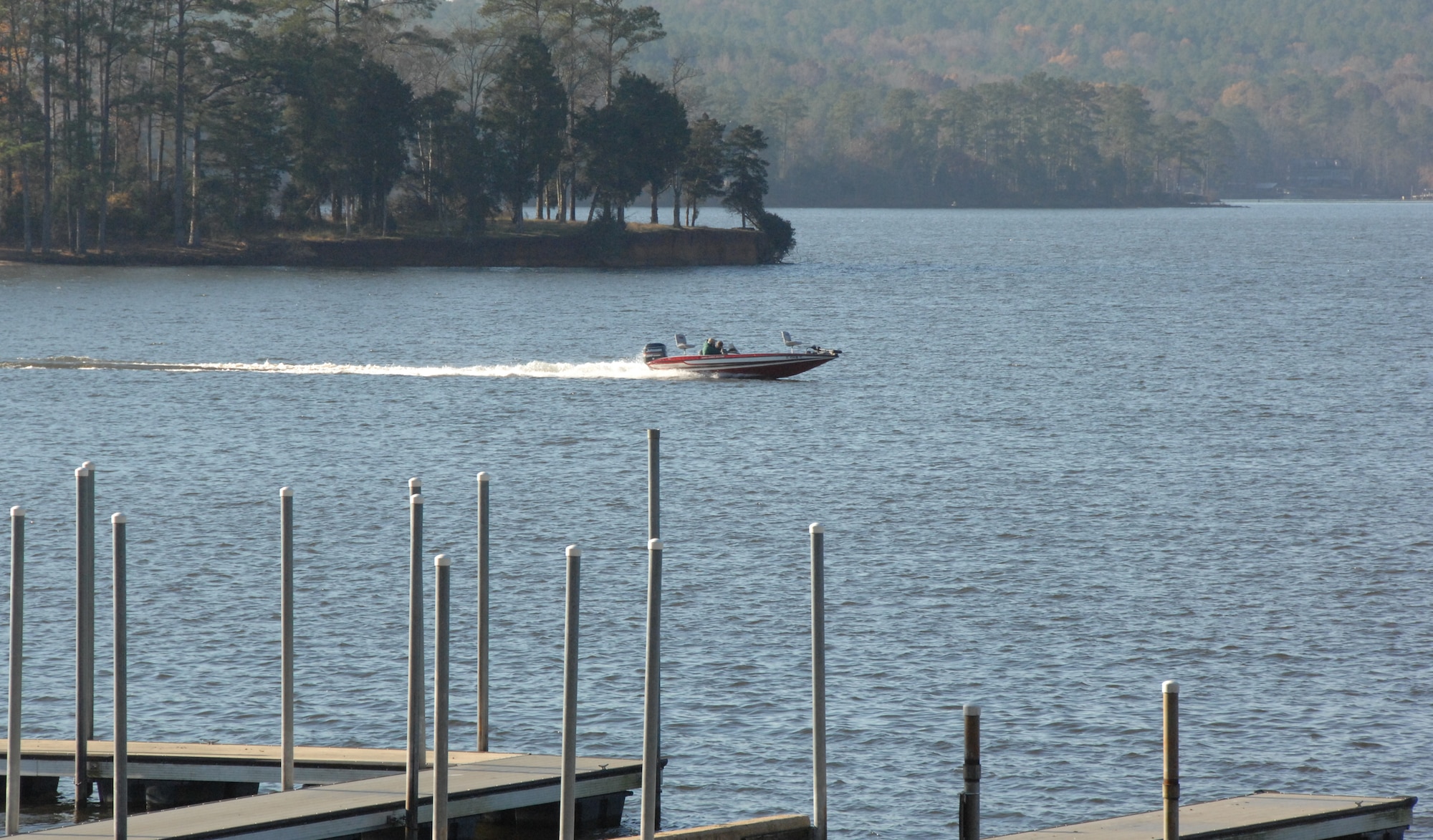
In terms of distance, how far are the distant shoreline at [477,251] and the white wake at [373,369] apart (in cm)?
5779

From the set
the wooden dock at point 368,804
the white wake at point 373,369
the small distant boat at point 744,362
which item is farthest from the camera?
the white wake at point 373,369

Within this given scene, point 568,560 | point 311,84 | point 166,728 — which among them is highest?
point 311,84

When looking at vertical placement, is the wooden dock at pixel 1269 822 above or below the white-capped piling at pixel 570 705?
below

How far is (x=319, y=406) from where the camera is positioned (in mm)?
62656

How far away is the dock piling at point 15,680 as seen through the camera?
17688mm

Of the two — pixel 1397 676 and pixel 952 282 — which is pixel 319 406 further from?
pixel 952 282

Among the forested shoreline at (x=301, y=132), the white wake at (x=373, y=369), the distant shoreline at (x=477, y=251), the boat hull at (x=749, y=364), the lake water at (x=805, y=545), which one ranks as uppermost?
the forested shoreline at (x=301, y=132)

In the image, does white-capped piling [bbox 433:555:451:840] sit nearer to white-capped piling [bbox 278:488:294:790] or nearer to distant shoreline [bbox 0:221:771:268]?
white-capped piling [bbox 278:488:294:790]

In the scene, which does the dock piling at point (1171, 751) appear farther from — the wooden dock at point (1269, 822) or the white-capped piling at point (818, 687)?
the white-capped piling at point (818, 687)

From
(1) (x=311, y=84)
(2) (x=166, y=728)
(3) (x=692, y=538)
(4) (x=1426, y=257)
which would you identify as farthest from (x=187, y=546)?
(4) (x=1426, y=257)

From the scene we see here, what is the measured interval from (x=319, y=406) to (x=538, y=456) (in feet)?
46.9

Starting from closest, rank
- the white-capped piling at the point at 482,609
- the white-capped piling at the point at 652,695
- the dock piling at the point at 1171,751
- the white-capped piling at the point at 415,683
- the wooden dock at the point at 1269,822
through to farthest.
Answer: the dock piling at the point at 1171,751, the white-capped piling at the point at 652,695, the white-capped piling at the point at 415,683, the wooden dock at the point at 1269,822, the white-capped piling at the point at 482,609

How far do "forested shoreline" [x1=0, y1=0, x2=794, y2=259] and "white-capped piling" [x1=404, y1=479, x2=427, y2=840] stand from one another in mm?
110561

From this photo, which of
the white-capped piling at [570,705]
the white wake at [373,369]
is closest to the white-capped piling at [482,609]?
the white-capped piling at [570,705]
